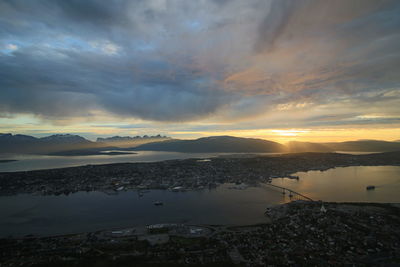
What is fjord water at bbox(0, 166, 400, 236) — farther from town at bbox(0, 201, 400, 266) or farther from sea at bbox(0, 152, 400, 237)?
town at bbox(0, 201, 400, 266)

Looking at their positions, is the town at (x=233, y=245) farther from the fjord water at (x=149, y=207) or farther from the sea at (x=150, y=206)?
the fjord water at (x=149, y=207)

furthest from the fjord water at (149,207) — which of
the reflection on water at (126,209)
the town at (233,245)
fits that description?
the town at (233,245)

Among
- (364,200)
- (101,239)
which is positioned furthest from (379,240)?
(101,239)

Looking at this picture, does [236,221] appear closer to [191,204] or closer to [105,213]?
[191,204]

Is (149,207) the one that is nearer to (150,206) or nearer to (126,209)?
(150,206)

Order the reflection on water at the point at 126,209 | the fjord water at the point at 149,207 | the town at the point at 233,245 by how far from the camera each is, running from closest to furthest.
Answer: the town at the point at 233,245
the reflection on water at the point at 126,209
the fjord water at the point at 149,207
